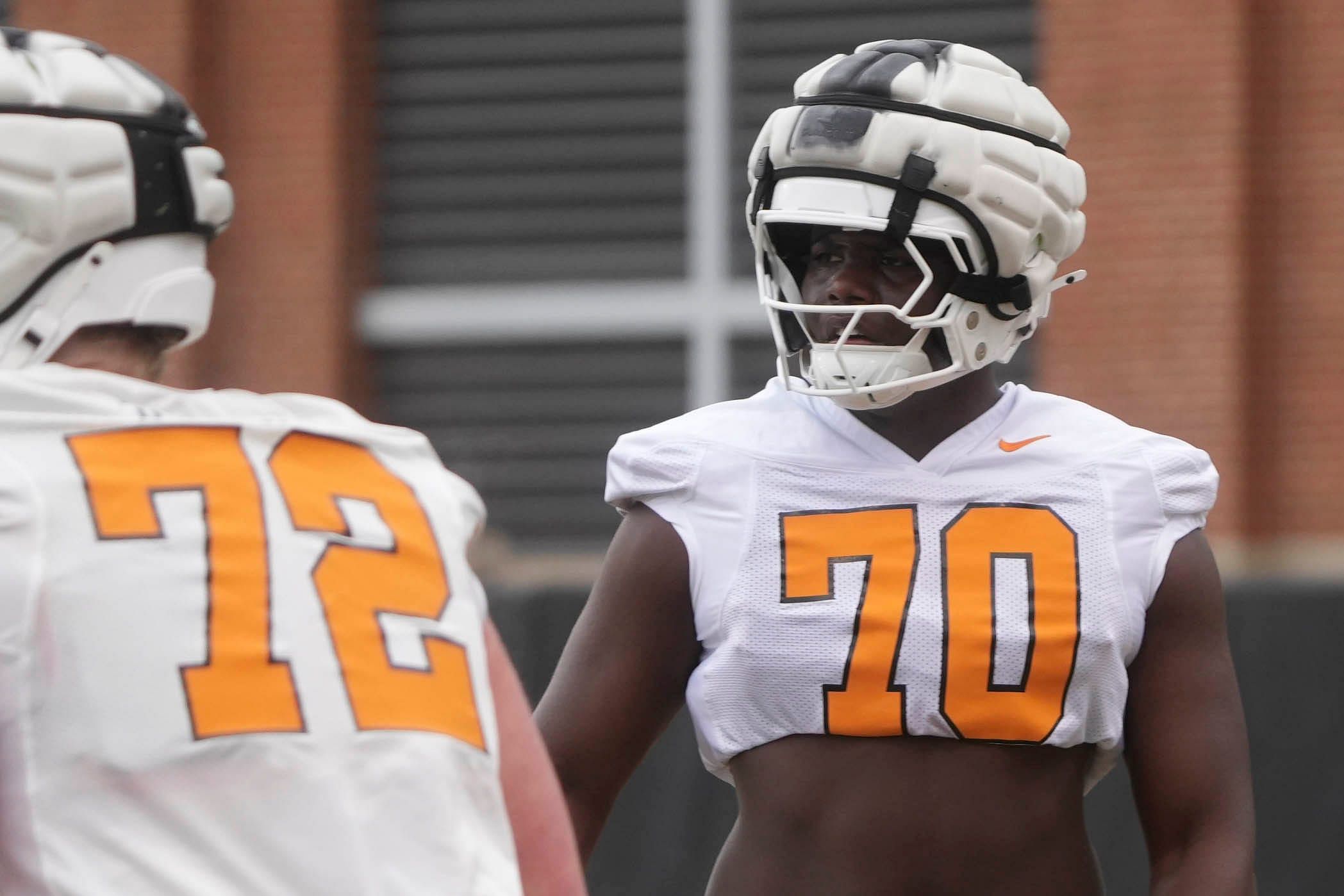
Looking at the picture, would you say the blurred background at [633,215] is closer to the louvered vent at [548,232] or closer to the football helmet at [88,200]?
the louvered vent at [548,232]

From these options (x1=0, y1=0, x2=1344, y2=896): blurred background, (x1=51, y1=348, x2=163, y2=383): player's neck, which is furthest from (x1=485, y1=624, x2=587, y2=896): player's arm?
(x1=0, y1=0, x2=1344, y2=896): blurred background

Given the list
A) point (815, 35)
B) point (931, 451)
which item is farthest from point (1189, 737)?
point (815, 35)

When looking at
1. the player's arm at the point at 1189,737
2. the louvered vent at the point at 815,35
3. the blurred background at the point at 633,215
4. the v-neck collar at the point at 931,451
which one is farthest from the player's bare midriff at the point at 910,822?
the louvered vent at the point at 815,35

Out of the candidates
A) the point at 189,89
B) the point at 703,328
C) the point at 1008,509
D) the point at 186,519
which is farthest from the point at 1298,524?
the point at 186,519

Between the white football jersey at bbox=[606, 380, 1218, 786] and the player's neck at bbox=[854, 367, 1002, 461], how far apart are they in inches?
1.1

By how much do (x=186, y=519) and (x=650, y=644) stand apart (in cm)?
112

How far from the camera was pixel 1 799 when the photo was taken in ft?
5.80

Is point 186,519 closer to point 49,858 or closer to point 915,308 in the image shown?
point 49,858

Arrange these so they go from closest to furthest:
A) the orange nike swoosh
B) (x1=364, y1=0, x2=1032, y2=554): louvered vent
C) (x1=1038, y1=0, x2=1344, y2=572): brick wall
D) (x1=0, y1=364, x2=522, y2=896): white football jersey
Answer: (x1=0, y1=364, x2=522, y2=896): white football jersey
the orange nike swoosh
(x1=1038, y1=0, x2=1344, y2=572): brick wall
(x1=364, y1=0, x2=1032, y2=554): louvered vent

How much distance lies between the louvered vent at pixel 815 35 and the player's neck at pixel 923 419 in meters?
6.33

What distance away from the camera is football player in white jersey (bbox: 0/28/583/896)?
1.77m

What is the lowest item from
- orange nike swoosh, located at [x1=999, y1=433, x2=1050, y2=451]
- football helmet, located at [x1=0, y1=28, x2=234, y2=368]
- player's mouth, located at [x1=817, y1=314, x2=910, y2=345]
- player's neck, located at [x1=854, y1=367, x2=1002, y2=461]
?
orange nike swoosh, located at [x1=999, y1=433, x2=1050, y2=451]

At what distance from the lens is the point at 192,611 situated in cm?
182

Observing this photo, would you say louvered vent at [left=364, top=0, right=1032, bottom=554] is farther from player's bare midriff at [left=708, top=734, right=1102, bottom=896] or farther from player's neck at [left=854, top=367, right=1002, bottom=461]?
player's bare midriff at [left=708, top=734, right=1102, bottom=896]
